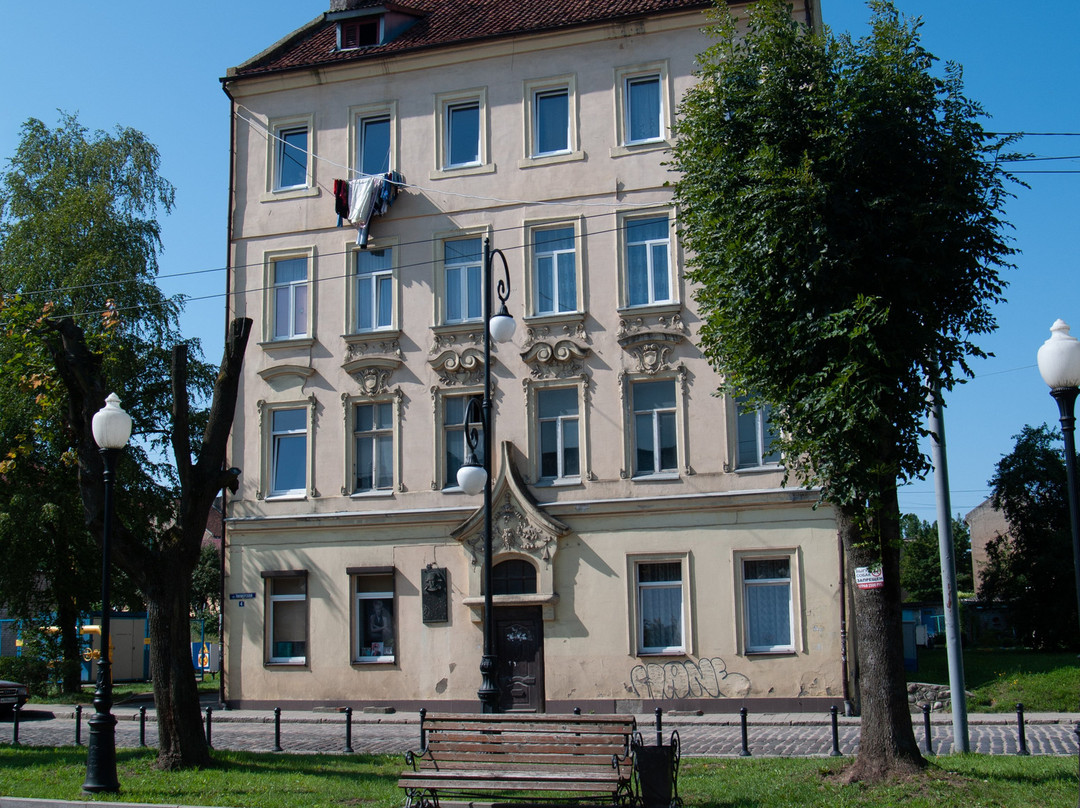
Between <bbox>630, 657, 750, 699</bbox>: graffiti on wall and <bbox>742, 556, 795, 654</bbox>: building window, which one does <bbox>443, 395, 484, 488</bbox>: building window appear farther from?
<bbox>742, 556, 795, 654</bbox>: building window

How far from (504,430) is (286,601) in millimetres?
7002

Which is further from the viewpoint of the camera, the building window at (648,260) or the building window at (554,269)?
the building window at (554,269)

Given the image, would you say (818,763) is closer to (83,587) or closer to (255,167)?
(255,167)

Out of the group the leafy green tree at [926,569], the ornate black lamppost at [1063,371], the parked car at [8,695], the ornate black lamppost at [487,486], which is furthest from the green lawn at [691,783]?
the leafy green tree at [926,569]

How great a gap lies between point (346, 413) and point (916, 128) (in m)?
16.5

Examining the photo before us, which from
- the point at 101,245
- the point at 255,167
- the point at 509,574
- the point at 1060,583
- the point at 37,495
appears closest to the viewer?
the point at 509,574

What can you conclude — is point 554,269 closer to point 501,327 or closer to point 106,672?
point 501,327

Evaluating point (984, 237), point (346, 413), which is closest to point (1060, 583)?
point (346, 413)

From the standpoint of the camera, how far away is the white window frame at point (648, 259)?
2455 cm

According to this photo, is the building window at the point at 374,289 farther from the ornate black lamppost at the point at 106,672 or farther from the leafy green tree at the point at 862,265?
the leafy green tree at the point at 862,265

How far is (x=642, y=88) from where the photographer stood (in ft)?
83.9

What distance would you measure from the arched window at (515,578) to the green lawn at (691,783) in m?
8.40

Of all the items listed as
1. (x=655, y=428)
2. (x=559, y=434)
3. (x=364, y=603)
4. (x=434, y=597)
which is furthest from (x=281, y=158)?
(x=655, y=428)

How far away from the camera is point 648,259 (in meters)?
24.9
